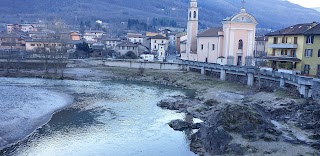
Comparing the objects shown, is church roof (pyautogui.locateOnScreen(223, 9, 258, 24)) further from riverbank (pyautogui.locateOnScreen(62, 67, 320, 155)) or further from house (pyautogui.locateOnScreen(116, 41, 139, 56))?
house (pyautogui.locateOnScreen(116, 41, 139, 56))

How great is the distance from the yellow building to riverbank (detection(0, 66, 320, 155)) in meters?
5.93

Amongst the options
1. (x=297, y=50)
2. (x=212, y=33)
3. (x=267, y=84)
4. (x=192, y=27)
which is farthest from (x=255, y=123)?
(x=192, y=27)

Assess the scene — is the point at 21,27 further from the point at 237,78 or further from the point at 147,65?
the point at 237,78

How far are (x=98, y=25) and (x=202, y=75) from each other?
88966 mm

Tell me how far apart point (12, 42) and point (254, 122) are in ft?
213


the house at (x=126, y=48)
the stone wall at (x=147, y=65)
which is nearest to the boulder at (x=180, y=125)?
the stone wall at (x=147, y=65)

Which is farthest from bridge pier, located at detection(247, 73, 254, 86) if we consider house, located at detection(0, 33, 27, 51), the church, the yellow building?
house, located at detection(0, 33, 27, 51)

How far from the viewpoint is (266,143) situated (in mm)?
18250

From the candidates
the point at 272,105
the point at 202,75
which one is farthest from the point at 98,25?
the point at 272,105

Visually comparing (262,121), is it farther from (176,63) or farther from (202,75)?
(176,63)

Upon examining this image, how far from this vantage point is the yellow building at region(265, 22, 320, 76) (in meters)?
33.9

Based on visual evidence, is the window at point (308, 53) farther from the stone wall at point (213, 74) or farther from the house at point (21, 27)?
the house at point (21, 27)

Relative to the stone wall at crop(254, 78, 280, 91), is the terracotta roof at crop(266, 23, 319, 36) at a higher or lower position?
higher

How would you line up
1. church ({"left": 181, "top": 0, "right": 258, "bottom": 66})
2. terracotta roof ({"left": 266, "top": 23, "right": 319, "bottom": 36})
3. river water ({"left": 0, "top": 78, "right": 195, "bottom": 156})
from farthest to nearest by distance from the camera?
church ({"left": 181, "top": 0, "right": 258, "bottom": 66}) → terracotta roof ({"left": 266, "top": 23, "right": 319, "bottom": 36}) → river water ({"left": 0, "top": 78, "right": 195, "bottom": 156})
